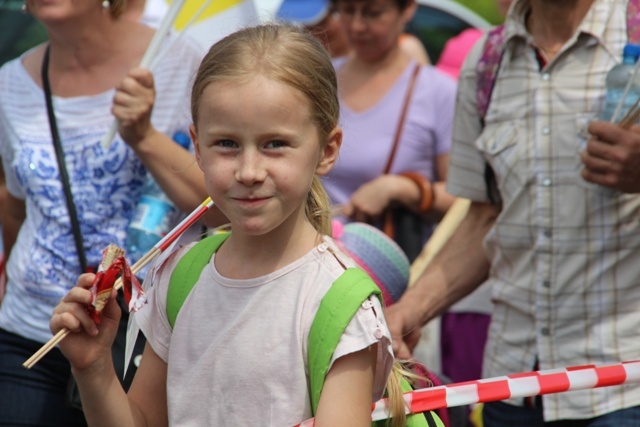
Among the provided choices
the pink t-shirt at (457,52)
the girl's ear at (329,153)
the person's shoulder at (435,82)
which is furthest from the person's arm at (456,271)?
the pink t-shirt at (457,52)

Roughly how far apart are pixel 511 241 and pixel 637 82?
2.13ft

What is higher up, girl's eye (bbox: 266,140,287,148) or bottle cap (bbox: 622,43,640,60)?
bottle cap (bbox: 622,43,640,60)

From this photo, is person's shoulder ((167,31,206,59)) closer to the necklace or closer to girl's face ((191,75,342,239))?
the necklace

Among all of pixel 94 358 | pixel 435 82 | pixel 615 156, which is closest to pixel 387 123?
pixel 435 82

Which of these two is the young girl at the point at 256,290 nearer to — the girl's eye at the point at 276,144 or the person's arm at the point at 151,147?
the girl's eye at the point at 276,144

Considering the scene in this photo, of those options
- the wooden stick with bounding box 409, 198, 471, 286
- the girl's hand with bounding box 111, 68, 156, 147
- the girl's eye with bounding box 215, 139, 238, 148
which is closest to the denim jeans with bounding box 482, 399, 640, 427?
the wooden stick with bounding box 409, 198, 471, 286

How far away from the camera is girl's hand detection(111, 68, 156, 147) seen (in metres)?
3.58

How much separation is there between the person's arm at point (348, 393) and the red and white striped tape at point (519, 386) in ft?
0.68

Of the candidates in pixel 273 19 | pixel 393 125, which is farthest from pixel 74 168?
pixel 393 125

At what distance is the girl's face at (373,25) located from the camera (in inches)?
226

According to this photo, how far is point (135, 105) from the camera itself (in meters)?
3.60

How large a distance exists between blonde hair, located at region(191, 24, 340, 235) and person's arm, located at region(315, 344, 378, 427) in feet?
1.36

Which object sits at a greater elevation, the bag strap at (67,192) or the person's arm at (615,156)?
the bag strap at (67,192)

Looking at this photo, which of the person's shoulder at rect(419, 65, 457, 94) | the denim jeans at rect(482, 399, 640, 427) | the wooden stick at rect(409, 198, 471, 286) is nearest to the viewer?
the denim jeans at rect(482, 399, 640, 427)
